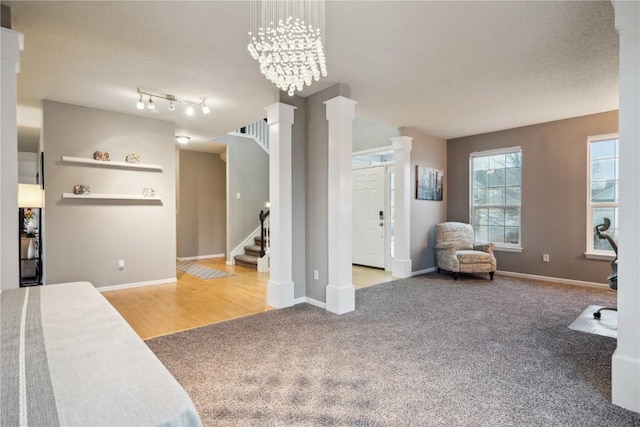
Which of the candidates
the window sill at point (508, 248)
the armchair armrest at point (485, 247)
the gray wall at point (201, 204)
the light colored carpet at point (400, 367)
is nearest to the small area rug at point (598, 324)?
the light colored carpet at point (400, 367)

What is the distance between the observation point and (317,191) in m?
3.66

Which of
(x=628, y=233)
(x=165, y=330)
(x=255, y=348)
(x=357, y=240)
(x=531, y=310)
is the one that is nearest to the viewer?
(x=628, y=233)

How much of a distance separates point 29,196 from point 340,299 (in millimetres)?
3374

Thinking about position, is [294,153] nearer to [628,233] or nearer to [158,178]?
[158,178]

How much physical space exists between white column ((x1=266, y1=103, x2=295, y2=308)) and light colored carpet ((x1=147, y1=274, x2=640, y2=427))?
27 centimetres

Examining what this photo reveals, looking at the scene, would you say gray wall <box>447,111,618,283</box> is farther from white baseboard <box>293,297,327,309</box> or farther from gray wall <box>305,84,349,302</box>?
white baseboard <box>293,297,327,309</box>

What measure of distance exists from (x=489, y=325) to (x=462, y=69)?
251cm

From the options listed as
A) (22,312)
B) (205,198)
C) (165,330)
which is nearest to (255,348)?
(165,330)

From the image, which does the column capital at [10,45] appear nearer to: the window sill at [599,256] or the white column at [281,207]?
the white column at [281,207]

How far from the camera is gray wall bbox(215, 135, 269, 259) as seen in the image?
6.72 metres

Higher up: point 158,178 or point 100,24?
point 100,24

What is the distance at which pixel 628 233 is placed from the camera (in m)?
1.77

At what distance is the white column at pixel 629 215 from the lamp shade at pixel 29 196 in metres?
4.85

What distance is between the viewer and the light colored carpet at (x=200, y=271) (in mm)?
5469
